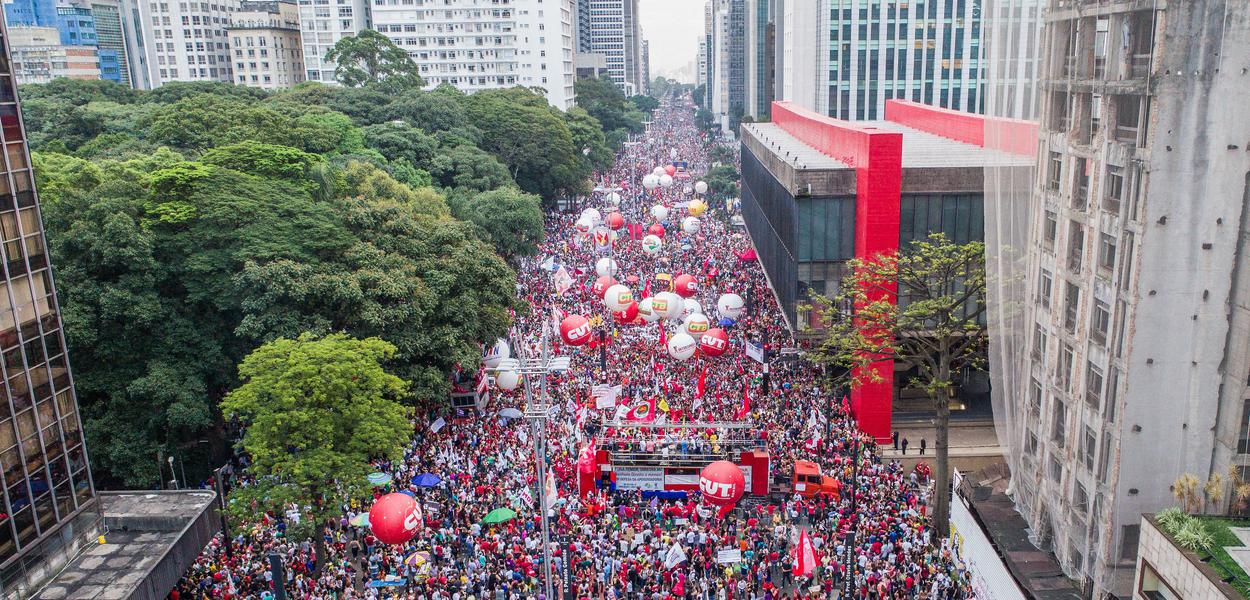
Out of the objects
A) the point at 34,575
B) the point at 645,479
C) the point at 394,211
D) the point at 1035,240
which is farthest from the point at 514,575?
the point at 394,211

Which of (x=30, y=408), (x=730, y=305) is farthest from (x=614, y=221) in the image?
(x=30, y=408)

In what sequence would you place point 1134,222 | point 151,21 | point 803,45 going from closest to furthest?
point 1134,222 < point 803,45 < point 151,21

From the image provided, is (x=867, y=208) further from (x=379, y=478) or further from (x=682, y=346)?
(x=379, y=478)

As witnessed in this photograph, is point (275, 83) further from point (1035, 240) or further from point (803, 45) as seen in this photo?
point (1035, 240)

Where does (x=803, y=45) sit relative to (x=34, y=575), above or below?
above

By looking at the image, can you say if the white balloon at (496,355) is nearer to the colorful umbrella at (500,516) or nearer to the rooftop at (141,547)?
the colorful umbrella at (500,516)

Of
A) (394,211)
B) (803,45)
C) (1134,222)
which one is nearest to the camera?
(1134,222)

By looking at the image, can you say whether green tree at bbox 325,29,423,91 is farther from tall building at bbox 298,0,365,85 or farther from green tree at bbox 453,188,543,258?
green tree at bbox 453,188,543,258
